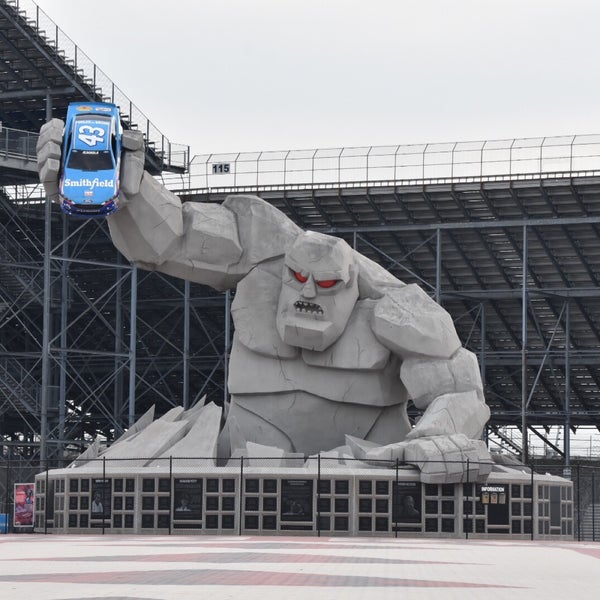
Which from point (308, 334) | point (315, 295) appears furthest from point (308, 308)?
point (308, 334)

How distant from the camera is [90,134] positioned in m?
30.0

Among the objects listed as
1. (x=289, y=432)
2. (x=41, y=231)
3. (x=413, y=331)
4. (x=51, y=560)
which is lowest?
(x=51, y=560)

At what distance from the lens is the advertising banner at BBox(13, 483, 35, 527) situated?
1404 inches

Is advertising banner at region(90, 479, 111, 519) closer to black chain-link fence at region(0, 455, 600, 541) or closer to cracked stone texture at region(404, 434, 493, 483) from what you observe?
black chain-link fence at region(0, 455, 600, 541)

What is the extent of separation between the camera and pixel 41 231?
58.0 metres

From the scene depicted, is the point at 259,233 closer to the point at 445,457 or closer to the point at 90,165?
the point at 90,165

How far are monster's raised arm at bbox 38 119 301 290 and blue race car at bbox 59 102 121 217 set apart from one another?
0.25 metres

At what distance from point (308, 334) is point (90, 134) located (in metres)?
5.93

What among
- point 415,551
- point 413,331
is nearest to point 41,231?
point 413,331

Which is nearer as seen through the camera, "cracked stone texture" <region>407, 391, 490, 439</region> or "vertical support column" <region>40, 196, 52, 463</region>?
"cracked stone texture" <region>407, 391, 490, 439</region>

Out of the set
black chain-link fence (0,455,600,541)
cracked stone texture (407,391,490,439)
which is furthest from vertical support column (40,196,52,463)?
cracked stone texture (407,391,490,439)

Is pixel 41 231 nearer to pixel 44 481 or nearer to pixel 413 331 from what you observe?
pixel 44 481

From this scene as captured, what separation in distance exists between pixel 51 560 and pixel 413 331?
1281 centimetres

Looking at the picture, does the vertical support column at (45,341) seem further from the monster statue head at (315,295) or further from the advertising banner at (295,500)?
the advertising banner at (295,500)
